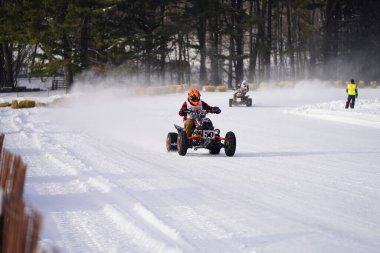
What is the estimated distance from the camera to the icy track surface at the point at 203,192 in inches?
253

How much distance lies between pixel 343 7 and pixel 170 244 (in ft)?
223

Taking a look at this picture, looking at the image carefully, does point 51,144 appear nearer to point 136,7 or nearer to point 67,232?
point 67,232

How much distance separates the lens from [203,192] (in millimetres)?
9203

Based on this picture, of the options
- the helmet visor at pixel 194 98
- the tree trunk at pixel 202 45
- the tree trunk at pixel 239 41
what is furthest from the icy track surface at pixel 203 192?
the tree trunk at pixel 202 45

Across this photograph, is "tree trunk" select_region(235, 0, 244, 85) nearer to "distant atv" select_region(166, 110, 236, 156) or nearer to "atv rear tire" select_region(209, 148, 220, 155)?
"atv rear tire" select_region(209, 148, 220, 155)

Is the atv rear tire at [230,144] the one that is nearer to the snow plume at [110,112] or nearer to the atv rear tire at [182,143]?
the atv rear tire at [182,143]

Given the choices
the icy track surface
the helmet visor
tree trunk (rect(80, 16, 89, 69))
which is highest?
tree trunk (rect(80, 16, 89, 69))

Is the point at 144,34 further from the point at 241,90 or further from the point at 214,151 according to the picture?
the point at 214,151

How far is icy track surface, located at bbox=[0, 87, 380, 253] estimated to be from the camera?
6.43m

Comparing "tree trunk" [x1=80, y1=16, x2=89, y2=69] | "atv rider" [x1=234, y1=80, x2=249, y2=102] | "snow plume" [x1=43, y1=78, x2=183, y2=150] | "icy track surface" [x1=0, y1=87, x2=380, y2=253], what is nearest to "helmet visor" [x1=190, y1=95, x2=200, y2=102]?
"icy track surface" [x1=0, y1=87, x2=380, y2=253]

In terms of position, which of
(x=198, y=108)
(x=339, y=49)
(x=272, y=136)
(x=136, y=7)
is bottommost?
(x=272, y=136)

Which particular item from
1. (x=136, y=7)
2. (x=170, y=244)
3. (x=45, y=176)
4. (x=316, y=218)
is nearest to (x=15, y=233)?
(x=170, y=244)

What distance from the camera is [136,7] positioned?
6259cm

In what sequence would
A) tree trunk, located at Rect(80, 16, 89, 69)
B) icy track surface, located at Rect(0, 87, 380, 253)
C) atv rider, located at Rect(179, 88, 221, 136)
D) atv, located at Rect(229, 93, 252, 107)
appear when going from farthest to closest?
tree trunk, located at Rect(80, 16, 89, 69)
atv, located at Rect(229, 93, 252, 107)
atv rider, located at Rect(179, 88, 221, 136)
icy track surface, located at Rect(0, 87, 380, 253)
